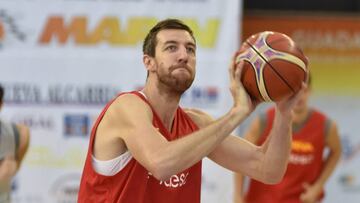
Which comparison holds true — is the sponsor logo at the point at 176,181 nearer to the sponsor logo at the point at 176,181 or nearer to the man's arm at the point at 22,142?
the sponsor logo at the point at 176,181

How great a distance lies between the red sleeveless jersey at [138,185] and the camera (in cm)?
349

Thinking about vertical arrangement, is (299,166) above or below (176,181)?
below

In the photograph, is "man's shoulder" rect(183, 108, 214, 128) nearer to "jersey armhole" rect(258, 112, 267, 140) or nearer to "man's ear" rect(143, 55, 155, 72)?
"man's ear" rect(143, 55, 155, 72)

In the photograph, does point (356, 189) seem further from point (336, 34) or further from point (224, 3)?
point (224, 3)

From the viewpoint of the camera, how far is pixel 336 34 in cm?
711

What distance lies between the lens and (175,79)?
3.35m

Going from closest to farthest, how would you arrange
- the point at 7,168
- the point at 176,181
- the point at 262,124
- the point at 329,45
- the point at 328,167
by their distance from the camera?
the point at 176,181
the point at 7,168
the point at 262,124
the point at 328,167
the point at 329,45

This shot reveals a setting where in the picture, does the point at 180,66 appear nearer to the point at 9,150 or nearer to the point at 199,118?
the point at 199,118

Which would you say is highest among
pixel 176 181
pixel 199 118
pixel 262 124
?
pixel 199 118

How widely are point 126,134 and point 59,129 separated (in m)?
3.20

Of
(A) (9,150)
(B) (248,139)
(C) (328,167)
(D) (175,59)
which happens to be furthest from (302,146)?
(D) (175,59)

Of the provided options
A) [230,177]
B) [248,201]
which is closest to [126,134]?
[248,201]

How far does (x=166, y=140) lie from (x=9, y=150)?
2543mm

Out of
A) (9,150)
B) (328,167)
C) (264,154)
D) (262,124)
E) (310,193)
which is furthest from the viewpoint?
(328,167)
